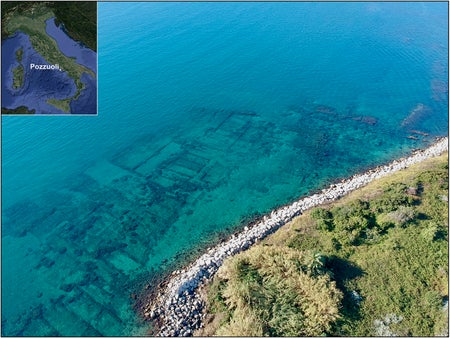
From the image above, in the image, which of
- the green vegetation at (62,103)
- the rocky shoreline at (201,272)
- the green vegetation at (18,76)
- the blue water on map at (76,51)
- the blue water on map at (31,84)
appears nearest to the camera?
the blue water on map at (31,84)

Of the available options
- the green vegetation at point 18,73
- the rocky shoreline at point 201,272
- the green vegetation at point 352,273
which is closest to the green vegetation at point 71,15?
the green vegetation at point 18,73

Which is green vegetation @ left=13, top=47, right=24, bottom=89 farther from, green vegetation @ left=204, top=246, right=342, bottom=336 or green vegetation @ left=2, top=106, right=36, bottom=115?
green vegetation @ left=204, top=246, right=342, bottom=336

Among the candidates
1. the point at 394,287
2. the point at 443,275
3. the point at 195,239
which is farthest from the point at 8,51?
the point at 443,275

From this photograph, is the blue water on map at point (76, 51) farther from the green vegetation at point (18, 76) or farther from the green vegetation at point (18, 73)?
the green vegetation at point (18, 76)

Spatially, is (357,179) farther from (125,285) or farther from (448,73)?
(448,73)

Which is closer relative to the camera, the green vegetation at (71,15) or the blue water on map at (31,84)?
the blue water on map at (31,84)

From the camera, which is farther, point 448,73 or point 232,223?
point 448,73

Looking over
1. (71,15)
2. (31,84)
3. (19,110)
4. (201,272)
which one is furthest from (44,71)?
(201,272)
